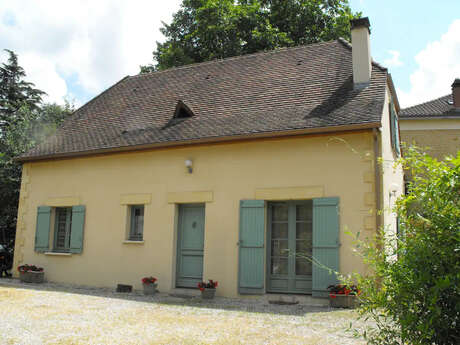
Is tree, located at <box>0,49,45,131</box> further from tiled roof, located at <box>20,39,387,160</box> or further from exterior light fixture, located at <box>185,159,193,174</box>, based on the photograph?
exterior light fixture, located at <box>185,159,193,174</box>

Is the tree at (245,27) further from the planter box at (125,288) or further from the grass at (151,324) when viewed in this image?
the grass at (151,324)

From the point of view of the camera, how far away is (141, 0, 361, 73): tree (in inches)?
803

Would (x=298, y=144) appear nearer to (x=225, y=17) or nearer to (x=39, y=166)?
(x=39, y=166)

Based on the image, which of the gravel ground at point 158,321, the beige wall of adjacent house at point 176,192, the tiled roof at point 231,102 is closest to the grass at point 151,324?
the gravel ground at point 158,321

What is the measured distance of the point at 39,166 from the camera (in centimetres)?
1281

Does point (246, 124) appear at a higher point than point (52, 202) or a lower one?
higher

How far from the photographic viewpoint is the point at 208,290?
921 centimetres

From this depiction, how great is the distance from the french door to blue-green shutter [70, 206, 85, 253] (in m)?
4.92

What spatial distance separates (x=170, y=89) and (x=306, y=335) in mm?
9314

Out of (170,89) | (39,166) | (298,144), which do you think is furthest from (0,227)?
(298,144)

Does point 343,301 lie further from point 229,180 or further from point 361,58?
point 361,58

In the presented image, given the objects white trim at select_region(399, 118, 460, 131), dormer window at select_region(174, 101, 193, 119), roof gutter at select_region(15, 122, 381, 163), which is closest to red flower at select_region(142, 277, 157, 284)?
roof gutter at select_region(15, 122, 381, 163)

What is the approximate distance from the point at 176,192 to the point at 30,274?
435cm

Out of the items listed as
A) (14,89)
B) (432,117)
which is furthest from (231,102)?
(14,89)
